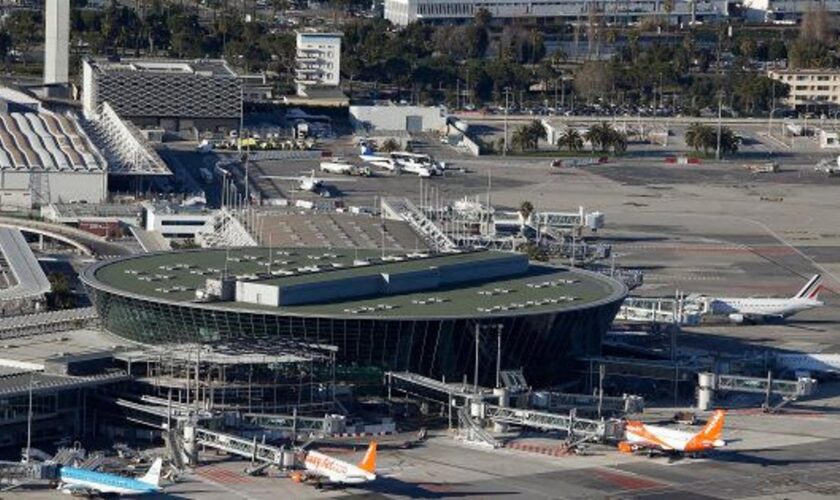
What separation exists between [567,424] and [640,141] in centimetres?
10382

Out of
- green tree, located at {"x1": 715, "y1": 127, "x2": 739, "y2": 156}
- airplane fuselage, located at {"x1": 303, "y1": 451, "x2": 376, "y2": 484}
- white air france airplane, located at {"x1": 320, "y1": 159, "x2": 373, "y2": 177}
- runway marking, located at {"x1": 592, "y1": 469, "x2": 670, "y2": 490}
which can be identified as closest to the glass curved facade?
runway marking, located at {"x1": 592, "y1": 469, "x2": 670, "y2": 490}

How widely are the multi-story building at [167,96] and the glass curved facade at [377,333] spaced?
257 feet

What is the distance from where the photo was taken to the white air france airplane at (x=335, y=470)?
257 ft

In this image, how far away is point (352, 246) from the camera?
116 meters

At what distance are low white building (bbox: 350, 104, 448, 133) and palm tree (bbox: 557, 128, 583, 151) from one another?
33.1ft

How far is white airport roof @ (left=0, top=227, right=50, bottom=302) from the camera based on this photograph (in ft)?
346

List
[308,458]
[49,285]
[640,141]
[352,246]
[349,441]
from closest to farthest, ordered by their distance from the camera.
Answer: [308,458], [349,441], [49,285], [352,246], [640,141]

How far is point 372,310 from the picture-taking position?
91750mm

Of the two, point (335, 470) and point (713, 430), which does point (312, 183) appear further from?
point (335, 470)

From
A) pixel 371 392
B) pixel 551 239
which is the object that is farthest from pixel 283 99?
pixel 371 392

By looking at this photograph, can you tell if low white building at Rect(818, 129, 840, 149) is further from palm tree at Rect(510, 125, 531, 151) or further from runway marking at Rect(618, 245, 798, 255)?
runway marking at Rect(618, 245, 798, 255)

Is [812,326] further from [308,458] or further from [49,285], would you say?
[308,458]

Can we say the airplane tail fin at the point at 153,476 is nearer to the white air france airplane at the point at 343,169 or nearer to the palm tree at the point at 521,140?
the white air france airplane at the point at 343,169

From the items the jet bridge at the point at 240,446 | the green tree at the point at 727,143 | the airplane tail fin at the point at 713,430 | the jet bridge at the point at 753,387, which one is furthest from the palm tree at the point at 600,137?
the jet bridge at the point at 240,446
